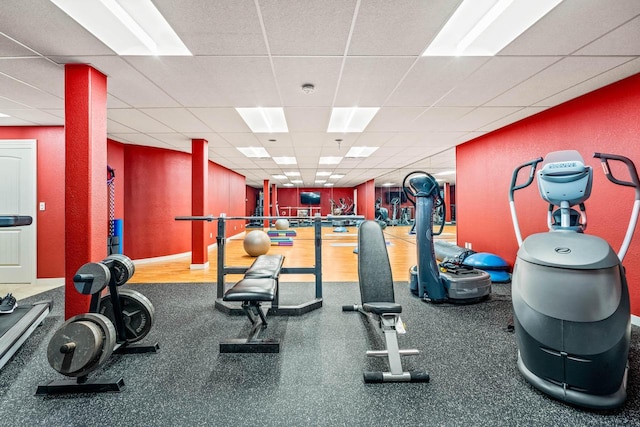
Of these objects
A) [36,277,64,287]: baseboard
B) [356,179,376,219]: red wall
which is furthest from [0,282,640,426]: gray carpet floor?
[356,179,376,219]: red wall

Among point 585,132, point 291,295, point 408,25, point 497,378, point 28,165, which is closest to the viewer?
point 497,378

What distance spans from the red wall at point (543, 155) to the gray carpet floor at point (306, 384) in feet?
3.65

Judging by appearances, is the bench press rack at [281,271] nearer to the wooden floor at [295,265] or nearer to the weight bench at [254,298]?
the weight bench at [254,298]

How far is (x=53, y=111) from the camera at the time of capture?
3516 mm

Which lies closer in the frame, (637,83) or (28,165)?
(637,83)

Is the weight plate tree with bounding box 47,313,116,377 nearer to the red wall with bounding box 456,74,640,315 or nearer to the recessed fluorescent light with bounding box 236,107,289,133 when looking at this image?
the recessed fluorescent light with bounding box 236,107,289,133

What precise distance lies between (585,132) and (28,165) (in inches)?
280

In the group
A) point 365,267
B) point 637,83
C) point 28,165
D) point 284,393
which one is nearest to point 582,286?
point 365,267

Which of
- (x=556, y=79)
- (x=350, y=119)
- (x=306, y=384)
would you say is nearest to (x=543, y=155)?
(x=556, y=79)

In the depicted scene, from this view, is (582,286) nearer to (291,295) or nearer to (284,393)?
(284,393)

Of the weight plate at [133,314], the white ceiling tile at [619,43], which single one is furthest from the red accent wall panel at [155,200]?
the white ceiling tile at [619,43]

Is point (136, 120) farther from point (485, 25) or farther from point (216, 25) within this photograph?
point (485, 25)

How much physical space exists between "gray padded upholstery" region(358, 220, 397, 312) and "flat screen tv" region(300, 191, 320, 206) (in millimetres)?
14414

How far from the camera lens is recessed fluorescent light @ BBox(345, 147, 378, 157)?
6070mm
